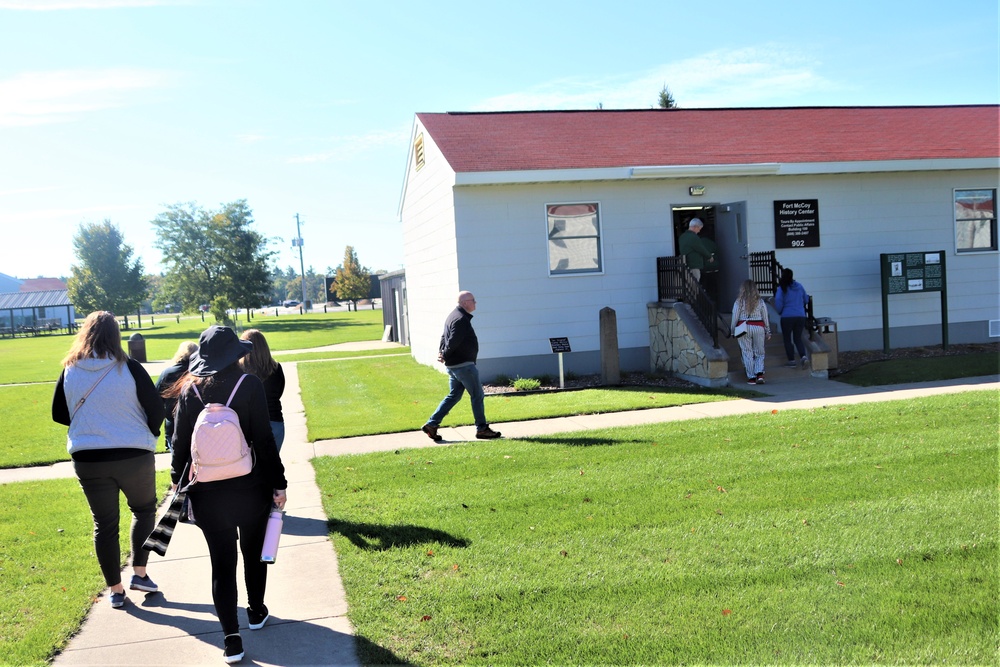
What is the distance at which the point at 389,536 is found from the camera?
627cm

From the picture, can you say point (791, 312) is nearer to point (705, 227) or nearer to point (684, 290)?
point (684, 290)

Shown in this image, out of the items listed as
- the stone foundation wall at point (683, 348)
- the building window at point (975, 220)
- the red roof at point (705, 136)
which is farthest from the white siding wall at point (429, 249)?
the building window at point (975, 220)

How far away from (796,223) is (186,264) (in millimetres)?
54460

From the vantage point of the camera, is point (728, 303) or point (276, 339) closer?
point (728, 303)

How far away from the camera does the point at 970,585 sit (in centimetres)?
479

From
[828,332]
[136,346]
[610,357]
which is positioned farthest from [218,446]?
[136,346]

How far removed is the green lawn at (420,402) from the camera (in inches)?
449

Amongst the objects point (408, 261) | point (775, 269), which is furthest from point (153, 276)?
point (775, 269)

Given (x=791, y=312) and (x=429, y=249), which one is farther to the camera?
(x=429, y=249)

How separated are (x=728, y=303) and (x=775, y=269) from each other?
49.0 inches

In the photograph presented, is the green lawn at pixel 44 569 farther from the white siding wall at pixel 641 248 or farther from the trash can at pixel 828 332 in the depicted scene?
the trash can at pixel 828 332

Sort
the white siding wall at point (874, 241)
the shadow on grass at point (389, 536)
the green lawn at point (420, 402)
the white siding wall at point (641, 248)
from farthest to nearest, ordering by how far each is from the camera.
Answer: the white siding wall at point (874, 241) → the white siding wall at point (641, 248) → the green lawn at point (420, 402) → the shadow on grass at point (389, 536)

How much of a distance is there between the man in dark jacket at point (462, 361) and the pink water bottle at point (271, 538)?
17.3ft

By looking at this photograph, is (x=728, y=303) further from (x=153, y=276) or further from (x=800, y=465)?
(x=153, y=276)
